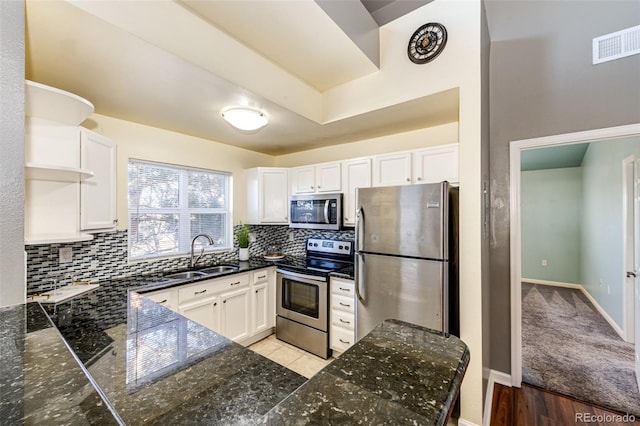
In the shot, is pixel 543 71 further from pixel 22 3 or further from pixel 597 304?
pixel 597 304

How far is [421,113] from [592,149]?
3.88m

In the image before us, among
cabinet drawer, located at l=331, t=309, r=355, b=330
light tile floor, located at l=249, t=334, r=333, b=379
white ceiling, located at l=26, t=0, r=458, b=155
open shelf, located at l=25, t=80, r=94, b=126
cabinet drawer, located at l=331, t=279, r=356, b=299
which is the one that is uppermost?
white ceiling, located at l=26, t=0, r=458, b=155

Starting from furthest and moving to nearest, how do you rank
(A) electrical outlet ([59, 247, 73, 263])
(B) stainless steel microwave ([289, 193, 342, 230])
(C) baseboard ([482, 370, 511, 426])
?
(B) stainless steel microwave ([289, 193, 342, 230]) → (A) electrical outlet ([59, 247, 73, 263]) → (C) baseboard ([482, 370, 511, 426])

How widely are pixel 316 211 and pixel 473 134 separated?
1.80 metres

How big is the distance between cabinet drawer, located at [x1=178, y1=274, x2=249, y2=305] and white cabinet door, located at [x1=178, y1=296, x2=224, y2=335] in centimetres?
5

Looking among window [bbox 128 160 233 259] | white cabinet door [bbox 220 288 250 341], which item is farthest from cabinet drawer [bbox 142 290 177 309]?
window [bbox 128 160 233 259]

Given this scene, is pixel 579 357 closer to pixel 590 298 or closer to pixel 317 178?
pixel 590 298

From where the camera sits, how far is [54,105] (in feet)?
5.04

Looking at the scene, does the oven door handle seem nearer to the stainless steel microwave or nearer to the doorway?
the stainless steel microwave

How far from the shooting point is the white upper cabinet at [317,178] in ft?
10.3

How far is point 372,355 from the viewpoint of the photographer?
2.05 ft

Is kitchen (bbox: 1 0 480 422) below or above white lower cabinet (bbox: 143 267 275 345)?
above

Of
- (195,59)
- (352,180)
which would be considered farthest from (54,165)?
(352,180)

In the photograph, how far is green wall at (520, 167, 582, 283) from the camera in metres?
5.07
